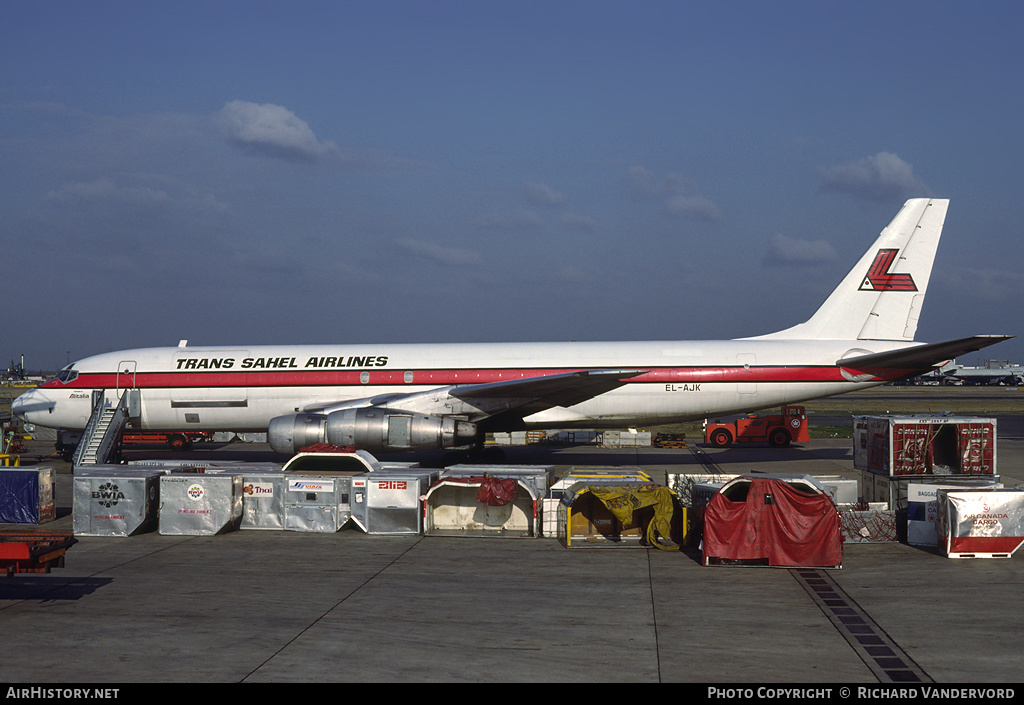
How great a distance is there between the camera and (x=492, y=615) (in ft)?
36.1

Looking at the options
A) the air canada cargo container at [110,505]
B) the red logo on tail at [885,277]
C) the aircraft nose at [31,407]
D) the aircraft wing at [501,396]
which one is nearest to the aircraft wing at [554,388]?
the aircraft wing at [501,396]

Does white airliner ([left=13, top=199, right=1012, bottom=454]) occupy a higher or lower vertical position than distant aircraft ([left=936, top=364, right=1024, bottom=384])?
higher

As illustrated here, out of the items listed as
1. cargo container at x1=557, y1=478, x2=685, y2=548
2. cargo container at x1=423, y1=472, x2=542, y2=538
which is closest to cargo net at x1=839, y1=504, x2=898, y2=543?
cargo container at x1=557, y1=478, x2=685, y2=548

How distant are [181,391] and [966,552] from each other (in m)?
24.0

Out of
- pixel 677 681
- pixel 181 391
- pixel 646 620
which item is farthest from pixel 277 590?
pixel 181 391

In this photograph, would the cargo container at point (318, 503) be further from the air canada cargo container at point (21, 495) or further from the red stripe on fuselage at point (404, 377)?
the red stripe on fuselage at point (404, 377)

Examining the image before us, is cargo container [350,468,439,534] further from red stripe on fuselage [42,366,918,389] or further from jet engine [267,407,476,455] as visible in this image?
red stripe on fuselage [42,366,918,389]

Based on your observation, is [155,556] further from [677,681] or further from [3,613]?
[677,681]

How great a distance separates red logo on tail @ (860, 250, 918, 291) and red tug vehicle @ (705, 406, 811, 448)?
9686mm

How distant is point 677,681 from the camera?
8242 mm

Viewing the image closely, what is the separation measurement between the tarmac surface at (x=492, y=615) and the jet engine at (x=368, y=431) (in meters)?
7.09

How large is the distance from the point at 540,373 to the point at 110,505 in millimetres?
14351

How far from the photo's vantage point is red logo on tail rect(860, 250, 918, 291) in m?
27.9

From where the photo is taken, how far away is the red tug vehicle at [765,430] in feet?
119
